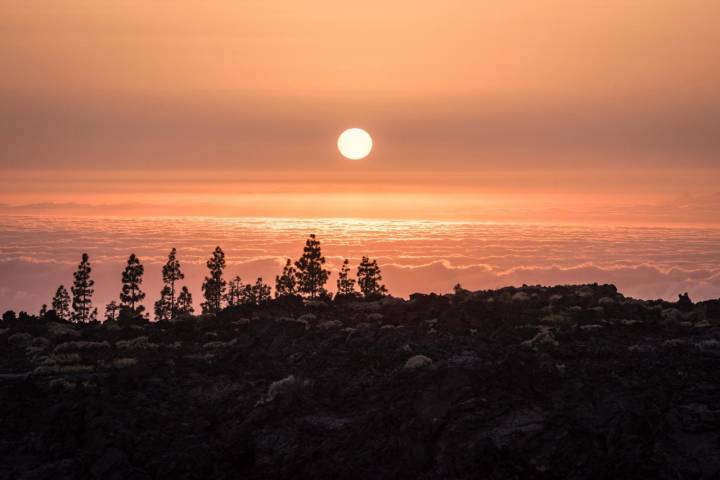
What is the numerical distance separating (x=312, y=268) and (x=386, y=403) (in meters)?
82.5

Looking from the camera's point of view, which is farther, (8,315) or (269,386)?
(8,315)

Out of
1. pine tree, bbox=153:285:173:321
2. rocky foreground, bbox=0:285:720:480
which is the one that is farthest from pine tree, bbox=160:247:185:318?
rocky foreground, bbox=0:285:720:480

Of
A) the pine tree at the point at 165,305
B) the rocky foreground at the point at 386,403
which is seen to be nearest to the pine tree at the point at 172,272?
the pine tree at the point at 165,305

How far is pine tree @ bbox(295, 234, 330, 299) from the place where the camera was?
11319cm

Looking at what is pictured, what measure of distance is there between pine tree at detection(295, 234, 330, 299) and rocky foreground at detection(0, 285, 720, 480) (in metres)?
68.4

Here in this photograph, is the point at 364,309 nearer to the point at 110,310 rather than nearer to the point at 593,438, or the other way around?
the point at 593,438

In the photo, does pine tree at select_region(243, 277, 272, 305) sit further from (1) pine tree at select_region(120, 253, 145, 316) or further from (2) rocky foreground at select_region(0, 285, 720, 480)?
(2) rocky foreground at select_region(0, 285, 720, 480)

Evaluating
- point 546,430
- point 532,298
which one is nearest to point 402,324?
point 532,298

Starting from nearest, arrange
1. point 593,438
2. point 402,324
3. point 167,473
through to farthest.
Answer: point 593,438
point 167,473
point 402,324

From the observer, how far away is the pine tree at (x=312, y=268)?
113m

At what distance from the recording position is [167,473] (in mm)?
28469

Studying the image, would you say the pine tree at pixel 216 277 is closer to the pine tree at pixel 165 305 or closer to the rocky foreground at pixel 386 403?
the pine tree at pixel 165 305

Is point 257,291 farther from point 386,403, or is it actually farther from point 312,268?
point 386,403

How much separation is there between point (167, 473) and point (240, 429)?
345 cm
